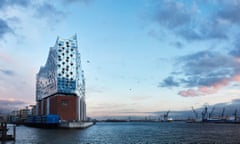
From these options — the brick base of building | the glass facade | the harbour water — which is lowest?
the harbour water

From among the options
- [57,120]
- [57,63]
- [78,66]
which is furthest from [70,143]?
[78,66]

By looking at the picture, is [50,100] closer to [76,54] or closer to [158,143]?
[76,54]

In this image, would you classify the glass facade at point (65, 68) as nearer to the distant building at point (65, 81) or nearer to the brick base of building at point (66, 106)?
the distant building at point (65, 81)

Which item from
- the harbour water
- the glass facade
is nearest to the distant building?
the glass facade

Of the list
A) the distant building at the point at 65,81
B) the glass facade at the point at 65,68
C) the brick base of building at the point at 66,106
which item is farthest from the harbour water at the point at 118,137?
the glass facade at the point at 65,68

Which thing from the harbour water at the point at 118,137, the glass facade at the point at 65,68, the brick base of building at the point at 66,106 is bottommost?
the harbour water at the point at 118,137

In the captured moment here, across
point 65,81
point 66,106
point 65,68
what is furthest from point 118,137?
point 65,68

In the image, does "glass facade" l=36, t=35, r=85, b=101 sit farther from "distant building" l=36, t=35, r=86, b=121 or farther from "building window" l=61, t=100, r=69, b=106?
"building window" l=61, t=100, r=69, b=106

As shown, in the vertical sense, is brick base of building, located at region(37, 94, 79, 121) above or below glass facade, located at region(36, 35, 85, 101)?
below

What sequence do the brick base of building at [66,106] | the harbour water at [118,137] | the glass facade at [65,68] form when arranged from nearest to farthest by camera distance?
1. the harbour water at [118,137]
2. the brick base of building at [66,106]
3. the glass facade at [65,68]

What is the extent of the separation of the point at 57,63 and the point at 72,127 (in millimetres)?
30845

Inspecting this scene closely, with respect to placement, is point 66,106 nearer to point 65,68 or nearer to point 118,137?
point 65,68

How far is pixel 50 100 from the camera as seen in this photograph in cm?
13412

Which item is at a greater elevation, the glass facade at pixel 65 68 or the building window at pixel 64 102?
Answer: the glass facade at pixel 65 68
